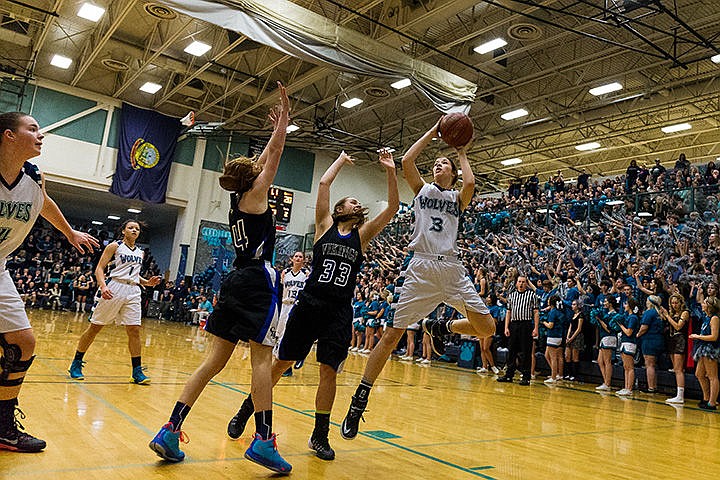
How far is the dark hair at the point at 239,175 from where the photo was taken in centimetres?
299

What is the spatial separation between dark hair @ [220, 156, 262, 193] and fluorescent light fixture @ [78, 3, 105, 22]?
14.2 m

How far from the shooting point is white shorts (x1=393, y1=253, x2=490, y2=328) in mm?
4086

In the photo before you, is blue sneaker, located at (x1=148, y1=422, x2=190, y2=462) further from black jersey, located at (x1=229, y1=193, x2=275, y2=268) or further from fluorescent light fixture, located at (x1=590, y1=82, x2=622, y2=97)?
fluorescent light fixture, located at (x1=590, y1=82, x2=622, y2=97)

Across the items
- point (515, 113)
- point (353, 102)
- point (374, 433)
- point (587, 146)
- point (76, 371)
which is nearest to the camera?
point (374, 433)

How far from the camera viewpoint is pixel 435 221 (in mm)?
4164

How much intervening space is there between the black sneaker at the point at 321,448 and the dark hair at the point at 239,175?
1466mm

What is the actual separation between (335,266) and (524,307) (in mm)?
6909

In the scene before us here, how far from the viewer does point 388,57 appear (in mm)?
11008

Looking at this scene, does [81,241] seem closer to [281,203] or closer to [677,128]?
[281,203]


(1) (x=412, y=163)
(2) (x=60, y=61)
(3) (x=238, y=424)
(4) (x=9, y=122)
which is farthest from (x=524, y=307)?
(2) (x=60, y=61)

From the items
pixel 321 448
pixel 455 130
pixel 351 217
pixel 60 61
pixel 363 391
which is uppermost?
pixel 60 61

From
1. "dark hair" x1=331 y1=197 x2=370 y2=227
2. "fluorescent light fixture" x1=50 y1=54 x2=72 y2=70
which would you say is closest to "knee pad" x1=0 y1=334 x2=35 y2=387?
"dark hair" x1=331 y1=197 x2=370 y2=227

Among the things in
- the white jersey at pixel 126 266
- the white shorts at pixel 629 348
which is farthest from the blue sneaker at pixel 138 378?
the white shorts at pixel 629 348

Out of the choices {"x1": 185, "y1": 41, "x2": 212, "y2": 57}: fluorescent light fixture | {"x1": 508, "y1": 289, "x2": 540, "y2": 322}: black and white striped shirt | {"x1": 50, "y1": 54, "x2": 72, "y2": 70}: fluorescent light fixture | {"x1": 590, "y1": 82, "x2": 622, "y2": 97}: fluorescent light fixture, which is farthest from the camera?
{"x1": 50, "y1": 54, "x2": 72, "y2": 70}: fluorescent light fixture
